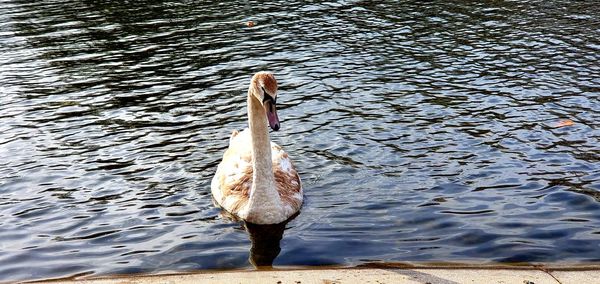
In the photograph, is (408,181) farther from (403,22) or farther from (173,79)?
(403,22)

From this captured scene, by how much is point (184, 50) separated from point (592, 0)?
→ 14682 mm

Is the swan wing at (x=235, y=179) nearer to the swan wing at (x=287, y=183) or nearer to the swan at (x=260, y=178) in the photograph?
the swan at (x=260, y=178)

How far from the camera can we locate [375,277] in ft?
25.4

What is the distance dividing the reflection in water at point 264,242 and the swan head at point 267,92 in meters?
1.49

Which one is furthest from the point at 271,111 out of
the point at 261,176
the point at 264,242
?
the point at 264,242

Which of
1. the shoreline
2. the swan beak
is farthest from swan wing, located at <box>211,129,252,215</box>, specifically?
the shoreline

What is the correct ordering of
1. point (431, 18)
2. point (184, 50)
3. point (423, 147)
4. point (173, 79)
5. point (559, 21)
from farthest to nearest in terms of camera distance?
point (431, 18), point (559, 21), point (184, 50), point (173, 79), point (423, 147)

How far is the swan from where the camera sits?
371 inches

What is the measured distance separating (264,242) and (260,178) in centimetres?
92

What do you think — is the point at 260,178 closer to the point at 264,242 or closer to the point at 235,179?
the point at 235,179

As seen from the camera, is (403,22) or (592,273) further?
(403,22)

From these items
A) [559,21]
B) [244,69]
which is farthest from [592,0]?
[244,69]

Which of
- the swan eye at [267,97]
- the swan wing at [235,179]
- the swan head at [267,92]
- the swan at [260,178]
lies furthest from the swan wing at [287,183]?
the swan eye at [267,97]

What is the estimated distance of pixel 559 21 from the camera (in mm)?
22297
